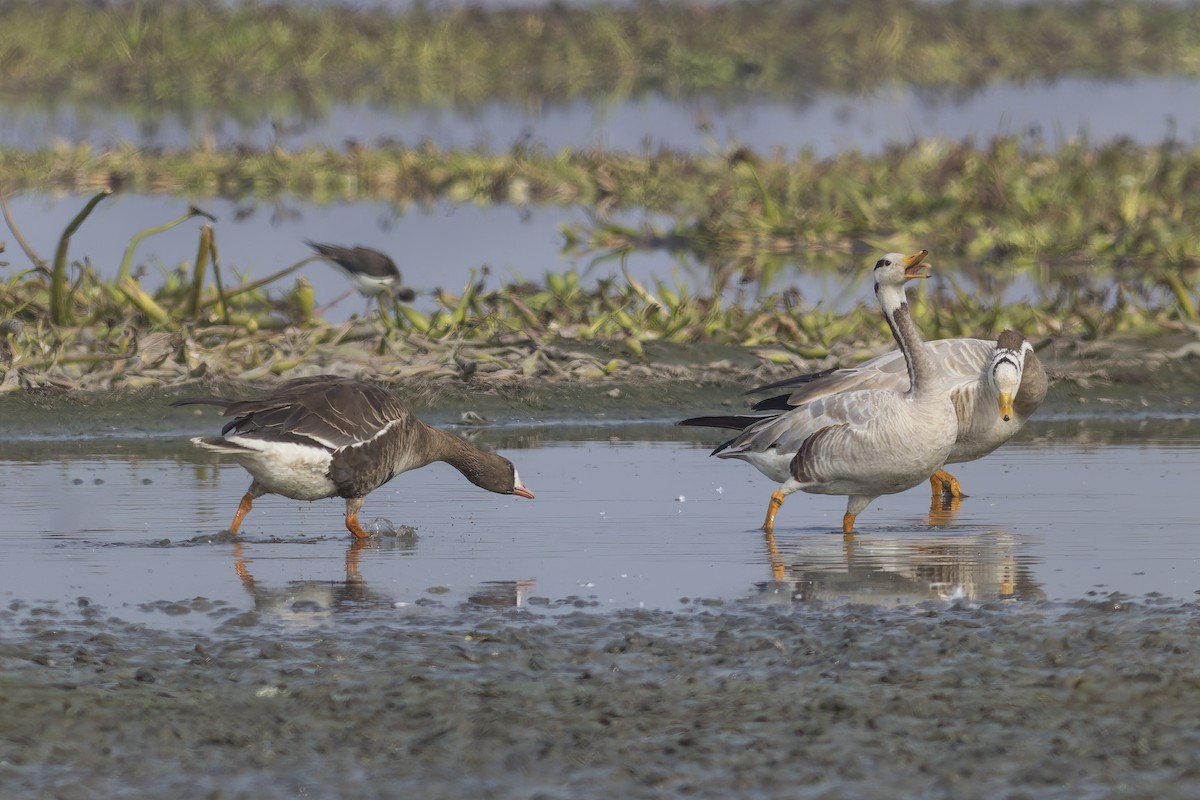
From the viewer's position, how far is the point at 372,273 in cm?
1756

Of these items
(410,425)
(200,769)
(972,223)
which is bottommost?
(200,769)

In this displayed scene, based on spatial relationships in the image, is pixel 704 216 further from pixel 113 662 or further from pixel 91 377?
pixel 113 662

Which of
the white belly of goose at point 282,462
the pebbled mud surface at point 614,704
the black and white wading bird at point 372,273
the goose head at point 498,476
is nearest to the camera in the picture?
the pebbled mud surface at point 614,704

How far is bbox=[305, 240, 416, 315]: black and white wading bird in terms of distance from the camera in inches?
686

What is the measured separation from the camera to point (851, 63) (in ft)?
162

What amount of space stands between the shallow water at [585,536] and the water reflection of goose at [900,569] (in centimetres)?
2

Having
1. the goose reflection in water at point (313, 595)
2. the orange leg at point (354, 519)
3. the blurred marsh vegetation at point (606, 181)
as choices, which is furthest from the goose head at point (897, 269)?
the blurred marsh vegetation at point (606, 181)

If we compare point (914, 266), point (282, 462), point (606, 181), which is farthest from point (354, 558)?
point (606, 181)

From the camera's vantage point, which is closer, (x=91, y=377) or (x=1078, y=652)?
(x=1078, y=652)

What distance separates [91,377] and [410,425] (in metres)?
5.23

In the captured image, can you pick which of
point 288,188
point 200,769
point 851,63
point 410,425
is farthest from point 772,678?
point 851,63

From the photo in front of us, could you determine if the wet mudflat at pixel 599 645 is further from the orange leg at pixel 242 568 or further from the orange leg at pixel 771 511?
the orange leg at pixel 771 511

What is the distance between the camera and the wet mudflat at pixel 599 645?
241 inches

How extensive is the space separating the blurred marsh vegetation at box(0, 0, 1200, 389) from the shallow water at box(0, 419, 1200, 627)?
7.68ft
